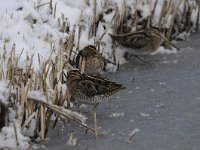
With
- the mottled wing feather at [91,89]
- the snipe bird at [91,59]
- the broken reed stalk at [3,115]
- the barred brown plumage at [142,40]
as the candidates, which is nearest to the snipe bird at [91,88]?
the mottled wing feather at [91,89]

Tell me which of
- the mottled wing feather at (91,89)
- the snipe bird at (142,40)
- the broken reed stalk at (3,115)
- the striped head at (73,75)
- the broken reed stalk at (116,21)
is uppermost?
the broken reed stalk at (116,21)

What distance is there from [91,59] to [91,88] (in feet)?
3.16

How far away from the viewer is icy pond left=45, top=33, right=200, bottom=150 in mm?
5379

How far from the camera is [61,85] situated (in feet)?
20.8

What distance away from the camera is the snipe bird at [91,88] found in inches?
234

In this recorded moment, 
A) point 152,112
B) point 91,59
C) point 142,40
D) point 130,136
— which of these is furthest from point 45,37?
point 130,136

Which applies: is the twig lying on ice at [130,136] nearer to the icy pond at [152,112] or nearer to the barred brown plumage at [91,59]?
the icy pond at [152,112]

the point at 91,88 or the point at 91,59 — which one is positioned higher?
the point at 91,59

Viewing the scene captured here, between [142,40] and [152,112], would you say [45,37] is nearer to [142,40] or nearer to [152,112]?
[142,40]

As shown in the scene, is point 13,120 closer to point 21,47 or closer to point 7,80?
point 7,80

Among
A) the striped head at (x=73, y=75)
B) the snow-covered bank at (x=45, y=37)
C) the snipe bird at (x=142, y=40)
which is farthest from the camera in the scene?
the snipe bird at (x=142, y=40)

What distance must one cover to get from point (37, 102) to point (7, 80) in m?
0.51

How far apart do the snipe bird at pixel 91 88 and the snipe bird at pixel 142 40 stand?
1564 millimetres

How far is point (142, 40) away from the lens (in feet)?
25.0
